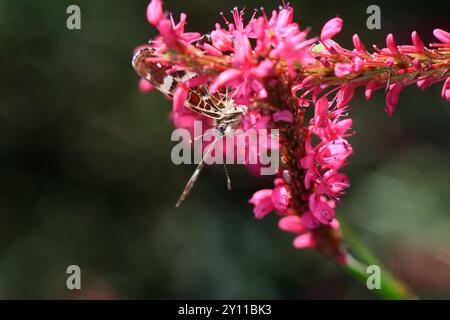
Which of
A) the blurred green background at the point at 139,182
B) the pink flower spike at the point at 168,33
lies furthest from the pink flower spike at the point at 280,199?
the blurred green background at the point at 139,182

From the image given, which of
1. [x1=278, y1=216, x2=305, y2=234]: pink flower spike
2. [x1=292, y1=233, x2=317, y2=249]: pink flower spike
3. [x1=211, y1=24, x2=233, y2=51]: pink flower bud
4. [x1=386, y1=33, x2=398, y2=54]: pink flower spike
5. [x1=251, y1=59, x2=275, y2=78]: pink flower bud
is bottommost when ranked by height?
[x1=292, y1=233, x2=317, y2=249]: pink flower spike

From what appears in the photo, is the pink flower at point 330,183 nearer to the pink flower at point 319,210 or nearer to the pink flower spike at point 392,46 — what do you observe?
the pink flower at point 319,210

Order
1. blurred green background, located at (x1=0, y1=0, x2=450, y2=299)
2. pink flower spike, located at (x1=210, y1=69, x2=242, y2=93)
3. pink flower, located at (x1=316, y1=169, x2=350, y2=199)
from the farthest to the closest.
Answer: blurred green background, located at (x1=0, y1=0, x2=450, y2=299), pink flower, located at (x1=316, y1=169, x2=350, y2=199), pink flower spike, located at (x1=210, y1=69, x2=242, y2=93)

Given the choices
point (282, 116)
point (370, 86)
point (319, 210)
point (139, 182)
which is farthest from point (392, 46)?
point (139, 182)

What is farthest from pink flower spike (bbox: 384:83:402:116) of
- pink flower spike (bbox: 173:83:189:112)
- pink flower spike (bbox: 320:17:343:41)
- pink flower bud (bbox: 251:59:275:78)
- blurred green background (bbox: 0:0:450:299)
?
blurred green background (bbox: 0:0:450:299)

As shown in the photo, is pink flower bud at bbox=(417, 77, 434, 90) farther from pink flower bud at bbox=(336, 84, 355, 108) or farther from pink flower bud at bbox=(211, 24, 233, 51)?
pink flower bud at bbox=(211, 24, 233, 51)

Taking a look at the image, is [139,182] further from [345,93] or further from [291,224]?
[345,93]

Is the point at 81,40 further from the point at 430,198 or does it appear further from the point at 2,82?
the point at 430,198
